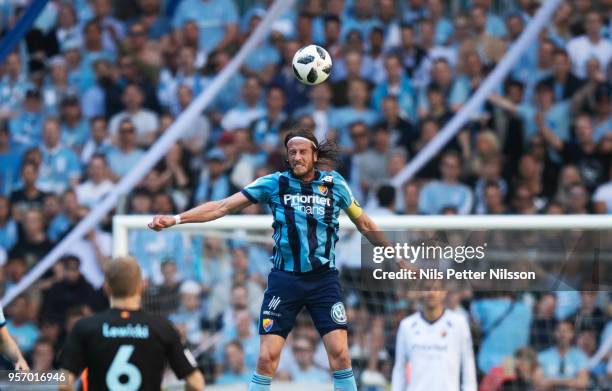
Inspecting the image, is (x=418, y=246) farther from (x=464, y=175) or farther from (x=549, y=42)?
(x=549, y=42)

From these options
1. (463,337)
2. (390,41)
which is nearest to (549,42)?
(390,41)

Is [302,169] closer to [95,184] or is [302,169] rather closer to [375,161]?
[375,161]

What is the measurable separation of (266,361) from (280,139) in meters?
6.08

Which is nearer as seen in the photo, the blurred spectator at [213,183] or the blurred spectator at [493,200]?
the blurred spectator at [493,200]

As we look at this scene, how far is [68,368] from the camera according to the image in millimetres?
6258

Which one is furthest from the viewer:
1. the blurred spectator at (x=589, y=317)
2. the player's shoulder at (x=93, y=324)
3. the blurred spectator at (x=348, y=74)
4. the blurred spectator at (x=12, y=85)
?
the blurred spectator at (x=12, y=85)

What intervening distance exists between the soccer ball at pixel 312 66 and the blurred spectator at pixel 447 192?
4156 millimetres

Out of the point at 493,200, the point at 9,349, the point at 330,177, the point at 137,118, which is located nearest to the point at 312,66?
the point at 330,177

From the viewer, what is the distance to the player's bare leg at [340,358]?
839 cm

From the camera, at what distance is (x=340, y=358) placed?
839cm

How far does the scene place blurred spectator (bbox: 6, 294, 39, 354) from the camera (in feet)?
42.7

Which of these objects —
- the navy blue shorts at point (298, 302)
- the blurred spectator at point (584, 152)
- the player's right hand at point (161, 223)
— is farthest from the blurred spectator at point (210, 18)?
the player's right hand at point (161, 223)

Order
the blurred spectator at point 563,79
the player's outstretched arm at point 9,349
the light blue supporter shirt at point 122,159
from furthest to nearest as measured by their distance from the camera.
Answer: the light blue supporter shirt at point 122,159
the blurred spectator at point 563,79
the player's outstretched arm at point 9,349

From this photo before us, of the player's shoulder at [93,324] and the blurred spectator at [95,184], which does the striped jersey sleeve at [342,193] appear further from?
the blurred spectator at [95,184]
